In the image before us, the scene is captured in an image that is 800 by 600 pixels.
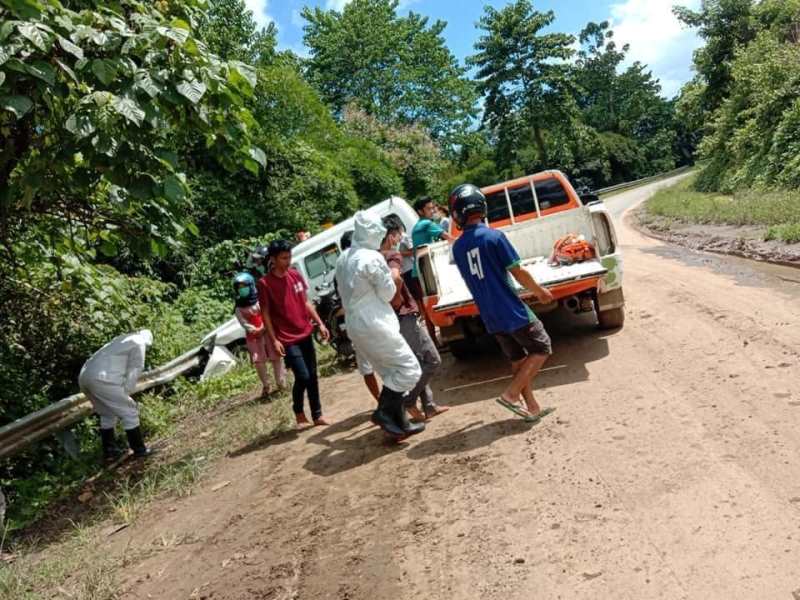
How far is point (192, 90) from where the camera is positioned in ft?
15.0

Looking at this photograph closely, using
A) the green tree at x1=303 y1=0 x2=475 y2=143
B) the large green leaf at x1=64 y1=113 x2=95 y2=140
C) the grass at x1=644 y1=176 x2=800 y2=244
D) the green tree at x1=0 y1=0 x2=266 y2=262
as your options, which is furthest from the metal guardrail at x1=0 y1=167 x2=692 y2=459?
the green tree at x1=303 y1=0 x2=475 y2=143

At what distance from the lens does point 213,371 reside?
9.98 metres

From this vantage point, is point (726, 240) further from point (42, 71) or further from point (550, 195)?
point (42, 71)

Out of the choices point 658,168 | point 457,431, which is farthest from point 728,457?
point 658,168

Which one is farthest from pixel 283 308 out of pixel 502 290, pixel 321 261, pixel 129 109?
pixel 321 261

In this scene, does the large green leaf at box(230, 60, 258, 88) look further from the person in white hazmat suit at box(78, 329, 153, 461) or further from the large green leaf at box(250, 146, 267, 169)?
the person in white hazmat suit at box(78, 329, 153, 461)

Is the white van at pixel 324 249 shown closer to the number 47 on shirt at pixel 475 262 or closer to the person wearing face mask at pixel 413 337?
the person wearing face mask at pixel 413 337

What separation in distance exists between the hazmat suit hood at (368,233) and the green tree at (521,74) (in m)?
43.8

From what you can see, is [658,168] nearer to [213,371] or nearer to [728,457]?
[213,371]

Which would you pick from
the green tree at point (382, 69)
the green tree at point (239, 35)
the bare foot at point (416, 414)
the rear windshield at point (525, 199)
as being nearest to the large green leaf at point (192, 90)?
the bare foot at point (416, 414)

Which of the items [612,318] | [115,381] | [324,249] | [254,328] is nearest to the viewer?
[115,381]

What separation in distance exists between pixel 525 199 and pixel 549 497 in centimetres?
595

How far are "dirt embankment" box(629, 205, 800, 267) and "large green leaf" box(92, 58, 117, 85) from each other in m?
8.96

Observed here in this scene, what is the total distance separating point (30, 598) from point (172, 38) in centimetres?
363
